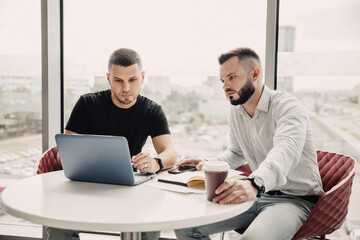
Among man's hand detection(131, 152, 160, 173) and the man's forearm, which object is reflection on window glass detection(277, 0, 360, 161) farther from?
man's hand detection(131, 152, 160, 173)

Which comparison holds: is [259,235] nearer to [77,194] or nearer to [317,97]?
[77,194]

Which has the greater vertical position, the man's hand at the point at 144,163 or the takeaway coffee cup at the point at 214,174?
the takeaway coffee cup at the point at 214,174

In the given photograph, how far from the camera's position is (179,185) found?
148 cm

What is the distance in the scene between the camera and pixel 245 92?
6.26 ft

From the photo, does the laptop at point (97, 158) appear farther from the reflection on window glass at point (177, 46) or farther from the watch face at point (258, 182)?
the reflection on window glass at point (177, 46)

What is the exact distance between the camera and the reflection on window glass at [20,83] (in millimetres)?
2979

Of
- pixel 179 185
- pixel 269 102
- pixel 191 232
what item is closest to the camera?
pixel 179 185


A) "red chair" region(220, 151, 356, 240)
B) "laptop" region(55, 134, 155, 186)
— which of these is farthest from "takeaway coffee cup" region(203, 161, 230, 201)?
"red chair" region(220, 151, 356, 240)

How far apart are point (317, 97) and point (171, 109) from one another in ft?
3.66

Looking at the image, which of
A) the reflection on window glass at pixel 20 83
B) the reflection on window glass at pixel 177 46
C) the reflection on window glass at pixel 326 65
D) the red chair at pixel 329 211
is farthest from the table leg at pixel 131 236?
the reflection on window glass at pixel 20 83

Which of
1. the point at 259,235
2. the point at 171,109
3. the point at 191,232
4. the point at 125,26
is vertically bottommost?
the point at 191,232

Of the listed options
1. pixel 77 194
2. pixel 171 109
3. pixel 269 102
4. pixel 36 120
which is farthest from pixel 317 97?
pixel 36 120

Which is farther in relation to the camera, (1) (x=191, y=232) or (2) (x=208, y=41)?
(2) (x=208, y=41)

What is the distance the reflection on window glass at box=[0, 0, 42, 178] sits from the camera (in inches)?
117
